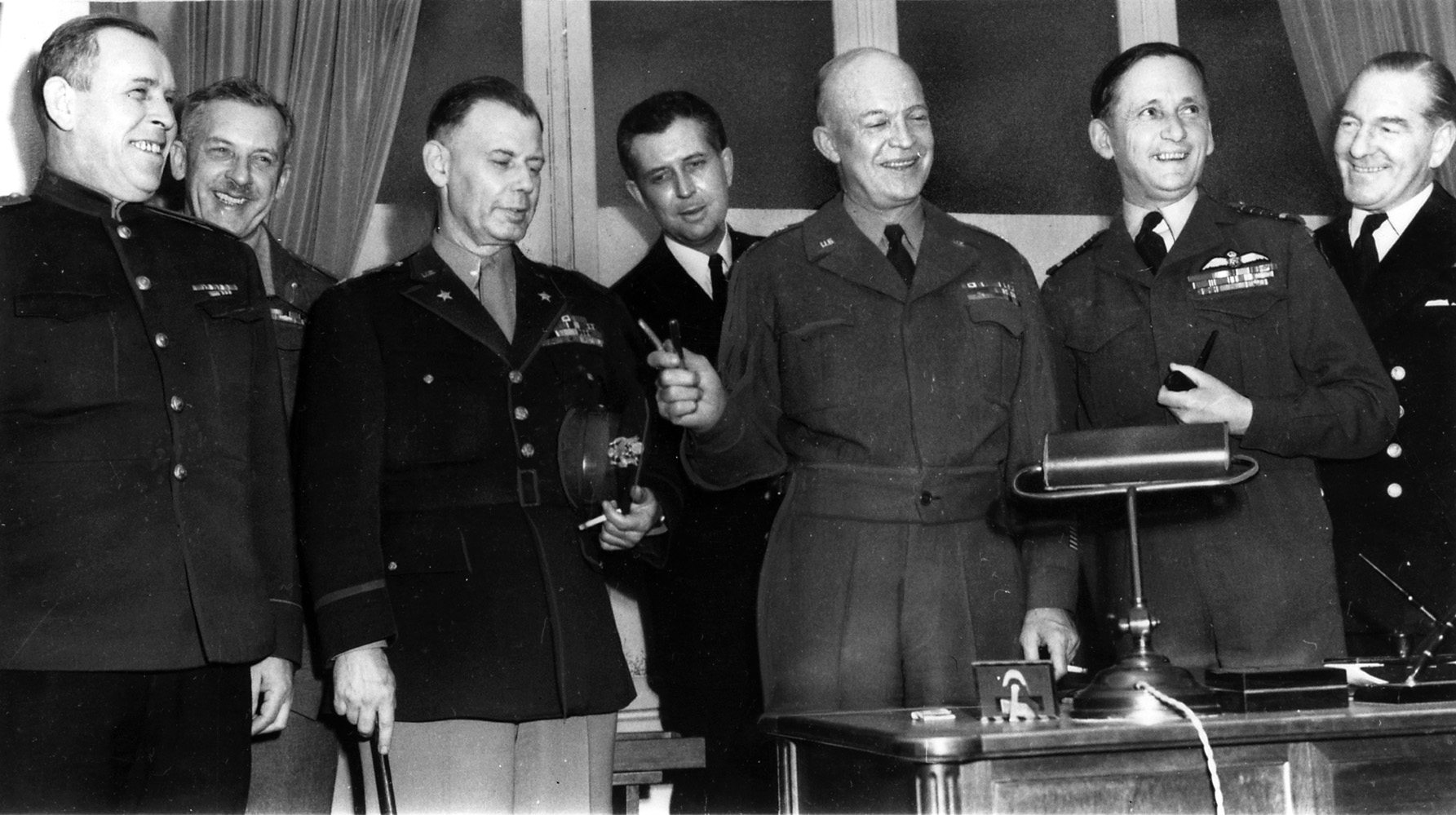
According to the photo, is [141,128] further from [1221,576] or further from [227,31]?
[1221,576]

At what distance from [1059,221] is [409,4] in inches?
88.3

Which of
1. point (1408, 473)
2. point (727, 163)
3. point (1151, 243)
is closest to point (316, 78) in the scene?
point (727, 163)

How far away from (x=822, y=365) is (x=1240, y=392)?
927 mm

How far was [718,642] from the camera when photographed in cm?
386

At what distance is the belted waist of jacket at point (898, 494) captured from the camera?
3043 mm

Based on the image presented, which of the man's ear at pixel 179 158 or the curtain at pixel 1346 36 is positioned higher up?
the curtain at pixel 1346 36

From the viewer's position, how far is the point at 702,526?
389 cm

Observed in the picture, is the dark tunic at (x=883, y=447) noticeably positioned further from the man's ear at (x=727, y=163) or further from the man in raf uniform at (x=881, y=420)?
the man's ear at (x=727, y=163)

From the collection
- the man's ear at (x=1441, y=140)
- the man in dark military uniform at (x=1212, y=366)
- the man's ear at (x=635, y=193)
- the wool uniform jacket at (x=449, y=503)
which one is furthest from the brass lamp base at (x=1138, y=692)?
the man's ear at (x=635, y=193)

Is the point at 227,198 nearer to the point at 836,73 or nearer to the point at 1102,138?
the point at 836,73

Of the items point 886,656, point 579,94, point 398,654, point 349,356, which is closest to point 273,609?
point 398,654

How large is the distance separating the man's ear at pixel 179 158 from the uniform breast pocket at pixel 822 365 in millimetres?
1491

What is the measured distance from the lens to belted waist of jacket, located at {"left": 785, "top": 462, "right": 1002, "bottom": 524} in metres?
3.04

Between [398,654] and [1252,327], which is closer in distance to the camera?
[398,654]
